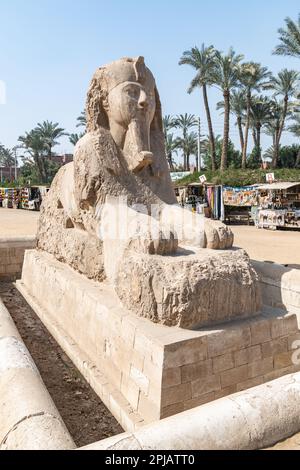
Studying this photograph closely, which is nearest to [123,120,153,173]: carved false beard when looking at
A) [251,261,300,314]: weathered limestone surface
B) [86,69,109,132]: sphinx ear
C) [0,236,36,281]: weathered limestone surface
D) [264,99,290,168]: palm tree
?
[86,69,109,132]: sphinx ear

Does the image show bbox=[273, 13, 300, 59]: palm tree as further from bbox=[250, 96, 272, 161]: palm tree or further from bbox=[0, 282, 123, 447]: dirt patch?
bbox=[0, 282, 123, 447]: dirt patch

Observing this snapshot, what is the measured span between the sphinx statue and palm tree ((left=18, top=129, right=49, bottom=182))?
28.6 m

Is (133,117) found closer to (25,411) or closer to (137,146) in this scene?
(137,146)

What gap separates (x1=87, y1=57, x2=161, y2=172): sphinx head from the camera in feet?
10.1

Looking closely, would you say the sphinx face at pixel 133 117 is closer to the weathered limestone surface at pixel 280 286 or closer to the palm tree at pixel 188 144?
the weathered limestone surface at pixel 280 286

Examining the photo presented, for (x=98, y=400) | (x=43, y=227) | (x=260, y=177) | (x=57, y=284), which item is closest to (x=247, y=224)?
(x=260, y=177)

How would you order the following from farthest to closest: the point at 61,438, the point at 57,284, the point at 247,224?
the point at 247,224, the point at 57,284, the point at 61,438

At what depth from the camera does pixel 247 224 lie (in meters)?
12.8

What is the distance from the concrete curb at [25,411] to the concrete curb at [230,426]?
9.6 inches

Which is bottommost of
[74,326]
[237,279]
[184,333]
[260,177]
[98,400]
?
[98,400]

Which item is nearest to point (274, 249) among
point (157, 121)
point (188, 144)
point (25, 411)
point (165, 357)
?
point (157, 121)

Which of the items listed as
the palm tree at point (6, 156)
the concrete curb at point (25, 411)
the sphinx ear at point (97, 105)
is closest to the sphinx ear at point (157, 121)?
the sphinx ear at point (97, 105)
